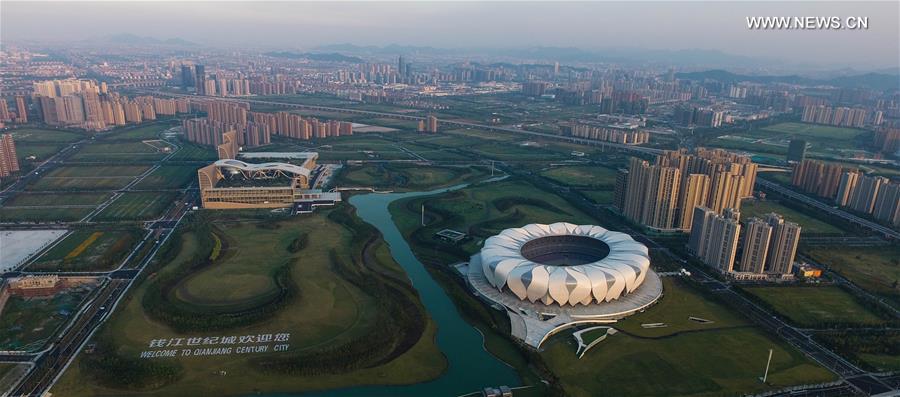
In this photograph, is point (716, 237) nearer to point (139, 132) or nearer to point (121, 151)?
point (121, 151)

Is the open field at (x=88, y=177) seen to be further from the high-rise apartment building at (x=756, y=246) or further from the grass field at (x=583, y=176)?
the high-rise apartment building at (x=756, y=246)

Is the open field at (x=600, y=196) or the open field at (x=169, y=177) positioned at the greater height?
the open field at (x=600, y=196)

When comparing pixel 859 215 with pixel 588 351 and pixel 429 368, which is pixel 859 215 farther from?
pixel 429 368

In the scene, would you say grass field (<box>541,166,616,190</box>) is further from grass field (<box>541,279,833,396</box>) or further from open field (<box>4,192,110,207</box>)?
open field (<box>4,192,110,207</box>)

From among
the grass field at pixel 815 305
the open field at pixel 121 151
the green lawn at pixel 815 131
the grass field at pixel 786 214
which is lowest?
the open field at pixel 121 151

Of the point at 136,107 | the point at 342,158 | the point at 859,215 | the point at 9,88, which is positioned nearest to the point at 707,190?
the point at 859,215

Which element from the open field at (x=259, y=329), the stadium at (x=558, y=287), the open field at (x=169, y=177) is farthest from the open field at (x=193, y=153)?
the stadium at (x=558, y=287)

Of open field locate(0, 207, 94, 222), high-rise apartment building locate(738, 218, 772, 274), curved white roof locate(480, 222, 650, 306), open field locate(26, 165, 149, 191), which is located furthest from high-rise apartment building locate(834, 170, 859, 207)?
open field locate(26, 165, 149, 191)

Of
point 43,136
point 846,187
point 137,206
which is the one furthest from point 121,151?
point 846,187
